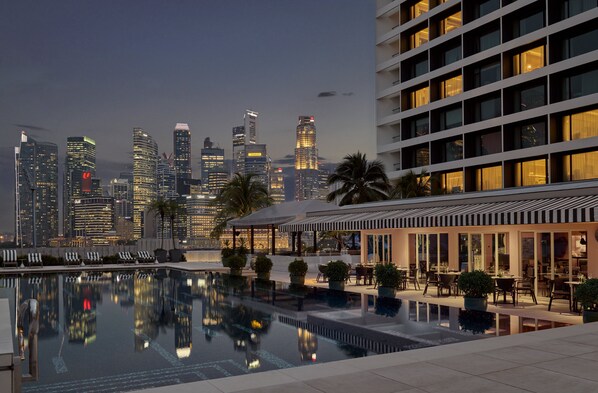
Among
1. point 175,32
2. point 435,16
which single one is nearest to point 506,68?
point 435,16

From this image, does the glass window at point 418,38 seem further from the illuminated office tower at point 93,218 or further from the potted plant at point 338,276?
the illuminated office tower at point 93,218

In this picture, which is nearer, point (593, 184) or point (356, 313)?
point (356, 313)

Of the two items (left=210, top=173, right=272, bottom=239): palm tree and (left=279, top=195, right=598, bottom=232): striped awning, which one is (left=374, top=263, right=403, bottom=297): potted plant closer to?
(left=279, top=195, right=598, bottom=232): striped awning

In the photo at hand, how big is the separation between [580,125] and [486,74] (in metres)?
8.45

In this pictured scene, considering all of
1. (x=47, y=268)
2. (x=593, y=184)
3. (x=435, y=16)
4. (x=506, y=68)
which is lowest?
(x=47, y=268)

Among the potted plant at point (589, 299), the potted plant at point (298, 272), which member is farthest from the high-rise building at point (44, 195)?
the potted plant at point (589, 299)

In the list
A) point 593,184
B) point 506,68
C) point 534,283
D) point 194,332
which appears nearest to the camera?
point 194,332

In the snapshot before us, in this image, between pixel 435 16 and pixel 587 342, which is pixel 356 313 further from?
pixel 435 16

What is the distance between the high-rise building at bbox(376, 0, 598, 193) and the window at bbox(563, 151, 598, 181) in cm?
6

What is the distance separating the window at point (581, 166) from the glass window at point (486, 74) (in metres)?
7.98

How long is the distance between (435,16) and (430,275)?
99.6 ft

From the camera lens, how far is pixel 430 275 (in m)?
20.3

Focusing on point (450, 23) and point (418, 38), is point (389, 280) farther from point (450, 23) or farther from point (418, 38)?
point (418, 38)

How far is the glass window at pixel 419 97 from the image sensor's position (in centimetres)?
4641
